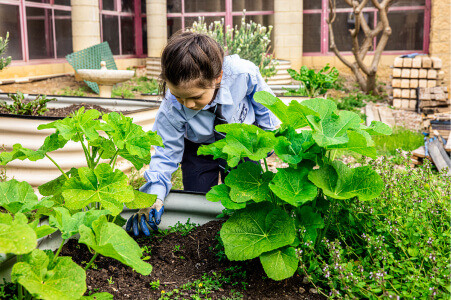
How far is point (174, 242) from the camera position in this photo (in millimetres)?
1635

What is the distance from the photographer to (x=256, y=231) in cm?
138

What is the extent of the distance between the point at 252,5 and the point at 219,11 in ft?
2.67

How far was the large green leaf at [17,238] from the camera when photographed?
952mm

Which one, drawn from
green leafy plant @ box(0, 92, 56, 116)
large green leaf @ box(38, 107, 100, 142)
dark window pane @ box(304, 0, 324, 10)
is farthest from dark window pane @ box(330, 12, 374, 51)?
large green leaf @ box(38, 107, 100, 142)

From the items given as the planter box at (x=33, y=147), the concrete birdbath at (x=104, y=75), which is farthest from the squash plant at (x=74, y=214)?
the concrete birdbath at (x=104, y=75)

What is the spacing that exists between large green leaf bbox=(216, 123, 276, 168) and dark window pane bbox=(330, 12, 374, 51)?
370 inches

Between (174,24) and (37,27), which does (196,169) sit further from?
(174,24)

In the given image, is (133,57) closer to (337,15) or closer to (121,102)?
(337,15)

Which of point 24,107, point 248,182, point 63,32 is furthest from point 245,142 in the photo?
point 63,32

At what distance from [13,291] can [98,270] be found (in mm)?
270

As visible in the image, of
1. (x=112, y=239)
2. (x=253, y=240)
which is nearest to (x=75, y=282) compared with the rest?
(x=112, y=239)

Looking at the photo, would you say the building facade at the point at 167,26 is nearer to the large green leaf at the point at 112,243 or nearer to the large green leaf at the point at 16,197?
the large green leaf at the point at 16,197

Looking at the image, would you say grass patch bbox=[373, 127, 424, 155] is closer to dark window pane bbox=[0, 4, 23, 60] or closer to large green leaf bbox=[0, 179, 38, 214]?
large green leaf bbox=[0, 179, 38, 214]

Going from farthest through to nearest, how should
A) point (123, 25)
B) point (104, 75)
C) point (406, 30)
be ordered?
point (123, 25) → point (406, 30) → point (104, 75)
